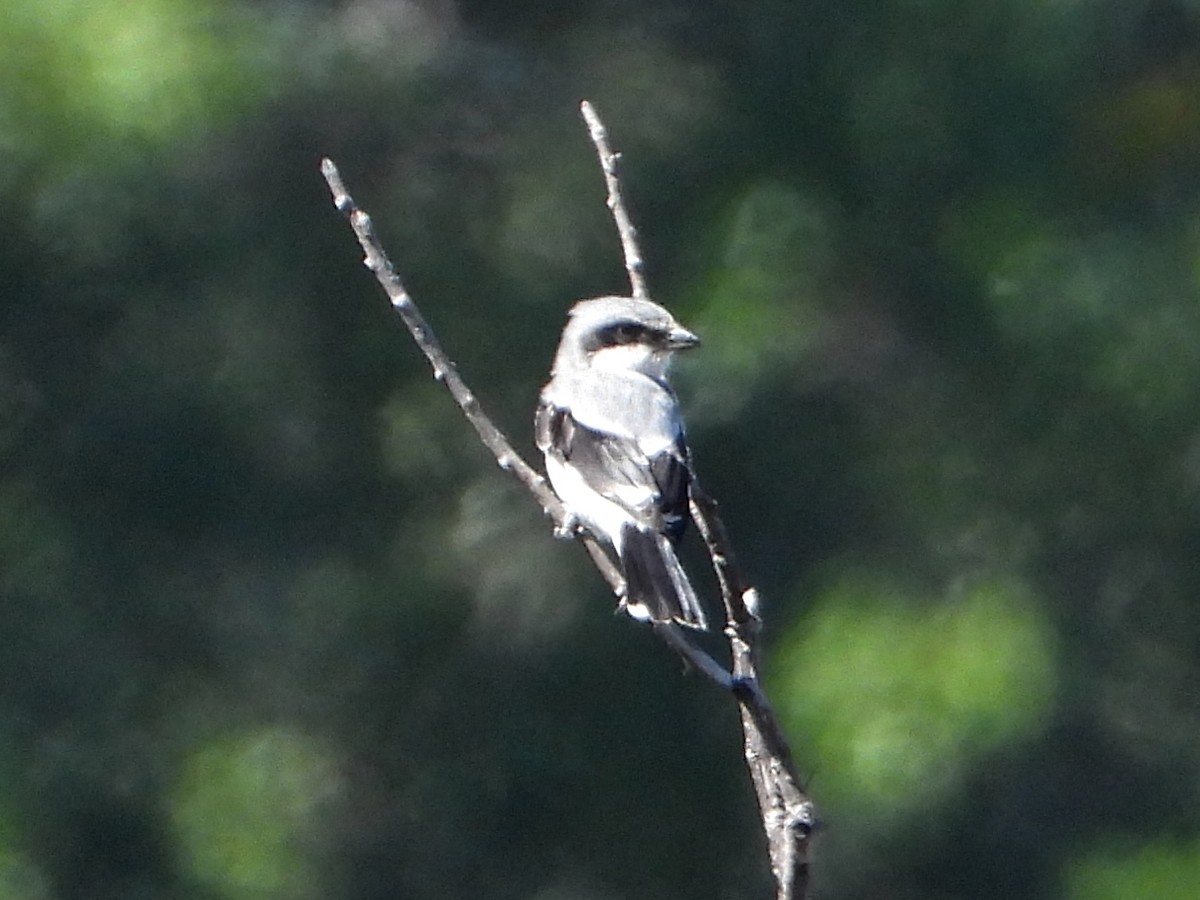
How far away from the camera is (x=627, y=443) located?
269cm

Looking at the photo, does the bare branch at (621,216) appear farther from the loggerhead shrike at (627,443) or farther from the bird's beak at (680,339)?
the bird's beak at (680,339)

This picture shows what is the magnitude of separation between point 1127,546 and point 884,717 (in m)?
0.58

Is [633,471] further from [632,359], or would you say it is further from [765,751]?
[765,751]

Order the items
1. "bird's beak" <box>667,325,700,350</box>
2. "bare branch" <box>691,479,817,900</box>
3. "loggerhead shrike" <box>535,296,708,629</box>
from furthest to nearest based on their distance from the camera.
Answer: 1. "bird's beak" <box>667,325,700,350</box>
2. "loggerhead shrike" <box>535,296,708,629</box>
3. "bare branch" <box>691,479,817,900</box>

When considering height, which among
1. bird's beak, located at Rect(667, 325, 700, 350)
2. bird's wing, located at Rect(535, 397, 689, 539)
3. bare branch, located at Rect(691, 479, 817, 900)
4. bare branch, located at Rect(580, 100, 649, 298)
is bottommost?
bare branch, located at Rect(691, 479, 817, 900)

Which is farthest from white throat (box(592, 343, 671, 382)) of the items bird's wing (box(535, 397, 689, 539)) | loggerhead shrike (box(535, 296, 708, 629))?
bird's wing (box(535, 397, 689, 539))

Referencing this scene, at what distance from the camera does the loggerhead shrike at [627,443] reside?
7.94 ft

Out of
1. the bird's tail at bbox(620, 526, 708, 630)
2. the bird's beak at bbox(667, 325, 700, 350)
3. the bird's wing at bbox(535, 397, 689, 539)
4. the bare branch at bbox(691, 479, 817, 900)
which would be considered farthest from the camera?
the bird's beak at bbox(667, 325, 700, 350)

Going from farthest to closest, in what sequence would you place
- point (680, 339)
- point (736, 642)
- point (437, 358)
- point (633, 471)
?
1. point (680, 339)
2. point (633, 471)
3. point (437, 358)
4. point (736, 642)

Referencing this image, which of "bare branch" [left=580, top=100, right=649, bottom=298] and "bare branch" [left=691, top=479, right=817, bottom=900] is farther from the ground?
"bare branch" [left=580, top=100, right=649, bottom=298]

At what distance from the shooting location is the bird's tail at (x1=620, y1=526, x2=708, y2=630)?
90.2 inches

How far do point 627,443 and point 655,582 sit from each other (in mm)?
335

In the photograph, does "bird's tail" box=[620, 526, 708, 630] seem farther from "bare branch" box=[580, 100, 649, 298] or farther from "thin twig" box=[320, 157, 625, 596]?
"bare branch" box=[580, 100, 649, 298]

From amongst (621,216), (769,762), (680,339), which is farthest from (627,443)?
(769,762)
